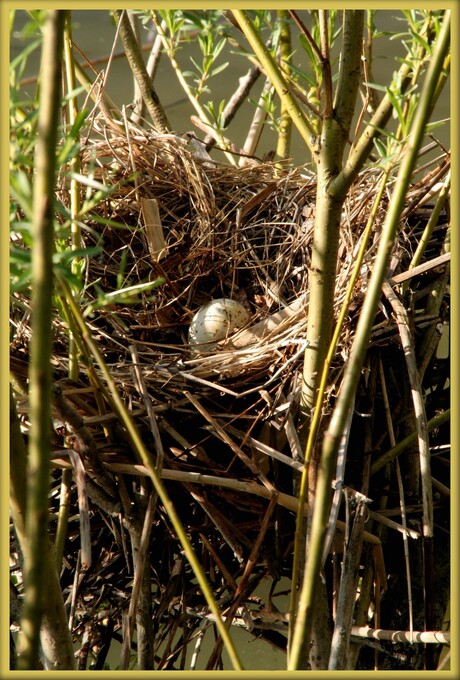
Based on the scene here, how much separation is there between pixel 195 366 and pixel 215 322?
0.09 m

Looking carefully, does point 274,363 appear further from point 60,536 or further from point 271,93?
point 271,93

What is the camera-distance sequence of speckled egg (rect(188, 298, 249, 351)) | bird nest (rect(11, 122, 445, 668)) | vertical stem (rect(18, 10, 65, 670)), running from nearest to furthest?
1. vertical stem (rect(18, 10, 65, 670))
2. bird nest (rect(11, 122, 445, 668))
3. speckled egg (rect(188, 298, 249, 351))

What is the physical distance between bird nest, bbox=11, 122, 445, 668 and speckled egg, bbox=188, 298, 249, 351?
0.07 feet

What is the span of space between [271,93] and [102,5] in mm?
710

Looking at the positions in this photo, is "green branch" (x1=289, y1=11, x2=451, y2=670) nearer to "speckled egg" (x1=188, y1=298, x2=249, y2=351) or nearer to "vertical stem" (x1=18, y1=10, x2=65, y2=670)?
"vertical stem" (x1=18, y1=10, x2=65, y2=670)

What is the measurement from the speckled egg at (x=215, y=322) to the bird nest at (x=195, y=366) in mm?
21

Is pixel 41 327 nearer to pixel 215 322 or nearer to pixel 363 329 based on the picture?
pixel 363 329

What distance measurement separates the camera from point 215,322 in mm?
1093

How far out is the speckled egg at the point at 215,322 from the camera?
109cm

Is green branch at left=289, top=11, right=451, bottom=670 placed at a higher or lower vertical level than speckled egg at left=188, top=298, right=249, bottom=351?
lower

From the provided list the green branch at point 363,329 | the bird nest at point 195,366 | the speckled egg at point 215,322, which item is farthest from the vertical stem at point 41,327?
the speckled egg at point 215,322

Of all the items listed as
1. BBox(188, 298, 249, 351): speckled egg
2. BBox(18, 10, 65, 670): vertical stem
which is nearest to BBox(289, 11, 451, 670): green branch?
BBox(18, 10, 65, 670): vertical stem

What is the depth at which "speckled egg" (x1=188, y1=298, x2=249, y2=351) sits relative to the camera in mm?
1090

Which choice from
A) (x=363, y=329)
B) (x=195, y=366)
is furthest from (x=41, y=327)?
(x=195, y=366)
